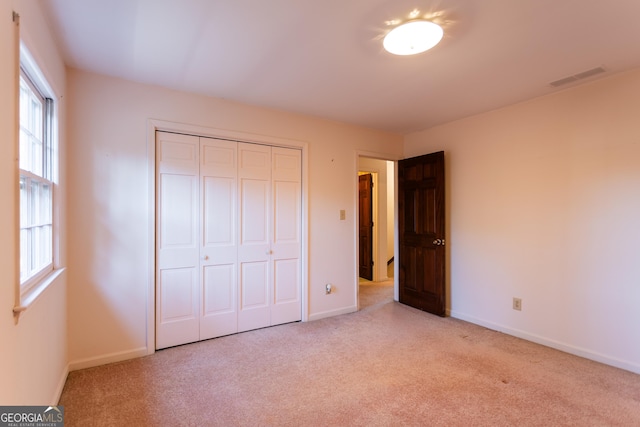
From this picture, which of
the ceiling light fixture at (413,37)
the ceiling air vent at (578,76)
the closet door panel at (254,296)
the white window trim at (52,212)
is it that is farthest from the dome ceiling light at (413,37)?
the closet door panel at (254,296)

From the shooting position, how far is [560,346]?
2.88 m

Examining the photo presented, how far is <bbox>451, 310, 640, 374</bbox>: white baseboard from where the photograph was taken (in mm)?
2513

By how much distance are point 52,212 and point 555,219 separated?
4.22 metres

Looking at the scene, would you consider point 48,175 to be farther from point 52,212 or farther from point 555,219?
point 555,219

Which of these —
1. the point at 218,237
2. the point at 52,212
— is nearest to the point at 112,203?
the point at 52,212

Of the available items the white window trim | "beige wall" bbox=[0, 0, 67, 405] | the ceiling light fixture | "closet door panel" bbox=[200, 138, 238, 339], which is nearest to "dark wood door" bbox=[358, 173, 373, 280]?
"closet door panel" bbox=[200, 138, 238, 339]

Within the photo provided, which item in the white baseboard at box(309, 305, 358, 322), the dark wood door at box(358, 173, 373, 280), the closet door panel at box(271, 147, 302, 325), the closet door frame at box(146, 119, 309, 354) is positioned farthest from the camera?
the dark wood door at box(358, 173, 373, 280)

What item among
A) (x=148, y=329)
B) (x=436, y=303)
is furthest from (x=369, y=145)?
(x=148, y=329)

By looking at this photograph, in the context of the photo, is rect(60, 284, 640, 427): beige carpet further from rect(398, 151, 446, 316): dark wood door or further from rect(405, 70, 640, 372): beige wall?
rect(398, 151, 446, 316): dark wood door

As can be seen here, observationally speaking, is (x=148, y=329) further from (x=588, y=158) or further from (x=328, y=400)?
(x=588, y=158)

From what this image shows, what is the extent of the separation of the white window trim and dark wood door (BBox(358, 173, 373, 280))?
15.0 feet

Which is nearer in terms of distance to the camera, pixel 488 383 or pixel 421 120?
pixel 488 383

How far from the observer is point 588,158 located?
2.74 meters

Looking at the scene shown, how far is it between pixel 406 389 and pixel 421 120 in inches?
118
